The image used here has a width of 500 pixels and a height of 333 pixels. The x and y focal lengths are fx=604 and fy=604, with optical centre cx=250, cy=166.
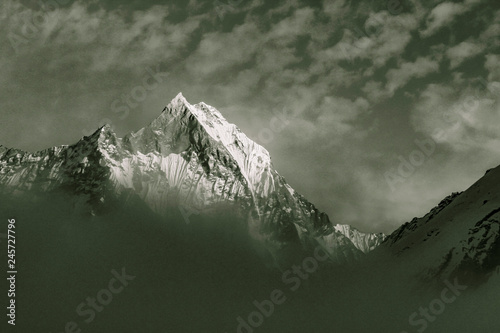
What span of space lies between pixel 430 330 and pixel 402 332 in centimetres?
1282

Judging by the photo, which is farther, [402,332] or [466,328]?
[402,332]

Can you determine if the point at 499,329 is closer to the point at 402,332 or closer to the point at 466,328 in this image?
the point at 466,328

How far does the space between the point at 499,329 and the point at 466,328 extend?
40.9ft

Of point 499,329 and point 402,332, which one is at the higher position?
point 402,332

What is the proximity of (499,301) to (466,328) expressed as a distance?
20769mm

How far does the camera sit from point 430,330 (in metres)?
188

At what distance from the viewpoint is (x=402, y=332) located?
199 meters

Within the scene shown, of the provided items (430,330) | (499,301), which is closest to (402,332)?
(430,330)

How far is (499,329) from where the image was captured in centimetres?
17138

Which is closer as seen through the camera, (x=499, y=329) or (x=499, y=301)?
(x=499, y=329)

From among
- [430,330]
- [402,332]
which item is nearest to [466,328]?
[430,330]

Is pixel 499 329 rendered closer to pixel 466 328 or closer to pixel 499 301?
pixel 466 328

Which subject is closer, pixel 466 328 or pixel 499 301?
pixel 466 328

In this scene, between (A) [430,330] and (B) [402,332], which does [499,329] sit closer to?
(A) [430,330]
